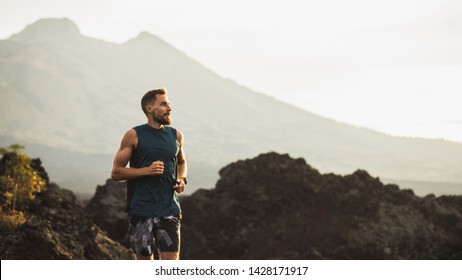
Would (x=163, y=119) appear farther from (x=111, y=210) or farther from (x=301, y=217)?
(x=111, y=210)

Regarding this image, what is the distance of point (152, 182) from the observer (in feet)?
15.0

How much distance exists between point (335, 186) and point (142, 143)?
15589 millimetres

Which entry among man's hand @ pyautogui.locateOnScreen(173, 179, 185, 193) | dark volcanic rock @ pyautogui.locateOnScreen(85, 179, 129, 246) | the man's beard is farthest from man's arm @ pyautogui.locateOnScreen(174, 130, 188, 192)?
dark volcanic rock @ pyautogui.locateOnScreen(85, 179, 129, 246)

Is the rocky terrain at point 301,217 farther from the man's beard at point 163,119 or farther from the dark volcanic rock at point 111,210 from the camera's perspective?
the man's beard at point 163,119

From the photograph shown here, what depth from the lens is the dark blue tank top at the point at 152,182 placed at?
15.0ft

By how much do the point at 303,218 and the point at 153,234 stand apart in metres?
14.6

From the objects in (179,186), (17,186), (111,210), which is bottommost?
(111,210)

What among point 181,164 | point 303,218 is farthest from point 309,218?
point 181,164

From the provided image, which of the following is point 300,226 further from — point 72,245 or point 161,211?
point 161,211

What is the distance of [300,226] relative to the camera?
1845cm

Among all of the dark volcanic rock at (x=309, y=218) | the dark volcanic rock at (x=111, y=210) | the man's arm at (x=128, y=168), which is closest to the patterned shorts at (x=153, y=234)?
the man's arm at (x=128, y=168)

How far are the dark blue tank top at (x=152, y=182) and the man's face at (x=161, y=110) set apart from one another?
123mm

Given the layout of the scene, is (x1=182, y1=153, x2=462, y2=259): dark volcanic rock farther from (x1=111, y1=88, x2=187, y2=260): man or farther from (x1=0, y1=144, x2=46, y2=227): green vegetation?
(x1=111, y1=88, x2=187, y2=260): man
